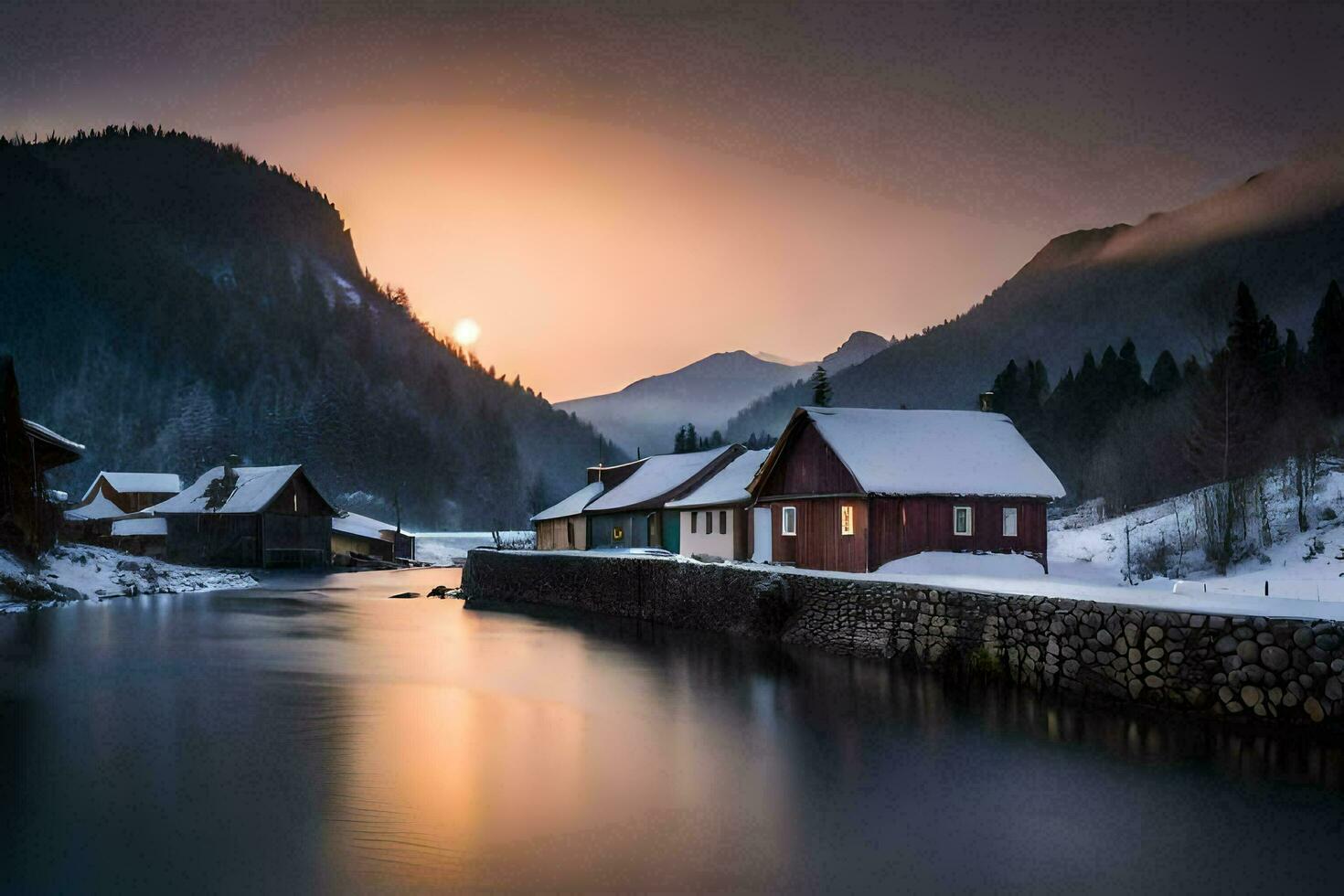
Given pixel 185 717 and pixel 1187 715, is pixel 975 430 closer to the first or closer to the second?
pixel 1187 715

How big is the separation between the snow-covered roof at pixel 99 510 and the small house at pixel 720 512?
211 ft

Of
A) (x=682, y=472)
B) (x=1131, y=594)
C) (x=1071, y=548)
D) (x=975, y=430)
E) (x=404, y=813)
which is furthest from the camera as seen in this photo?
(x=682, y=472)

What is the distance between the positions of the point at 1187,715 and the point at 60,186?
193829mm

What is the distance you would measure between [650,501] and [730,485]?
24.5 ft

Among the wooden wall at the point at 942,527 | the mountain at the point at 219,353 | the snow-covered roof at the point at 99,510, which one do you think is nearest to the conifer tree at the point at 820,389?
the wooden wall at the point at 942,527

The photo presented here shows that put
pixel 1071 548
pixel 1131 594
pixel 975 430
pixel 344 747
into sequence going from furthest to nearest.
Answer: pixel 1071 548
pixel 975 430
pixel 1131 594
pixel 344 747

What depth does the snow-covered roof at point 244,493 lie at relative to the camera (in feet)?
242

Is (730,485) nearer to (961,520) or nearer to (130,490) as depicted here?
(961,520)

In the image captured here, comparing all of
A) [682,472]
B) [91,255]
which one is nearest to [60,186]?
[91,255]

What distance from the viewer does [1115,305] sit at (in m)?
184

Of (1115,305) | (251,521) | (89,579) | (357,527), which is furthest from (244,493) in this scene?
(1115,305)

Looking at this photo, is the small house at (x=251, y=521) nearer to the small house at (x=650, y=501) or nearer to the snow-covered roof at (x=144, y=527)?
the snow-covered roof at (x=144, y=527)

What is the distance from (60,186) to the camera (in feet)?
546

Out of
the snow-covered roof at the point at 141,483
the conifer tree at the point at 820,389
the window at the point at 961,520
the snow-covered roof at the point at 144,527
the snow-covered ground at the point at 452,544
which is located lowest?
the snow-covered ground at the point at 452,544
